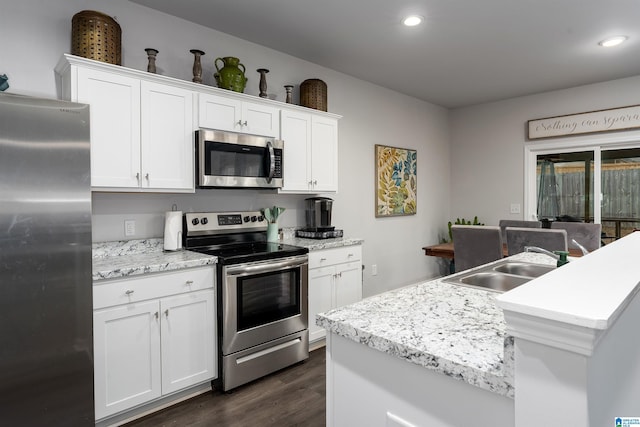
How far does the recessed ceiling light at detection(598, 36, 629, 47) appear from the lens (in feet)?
10.5

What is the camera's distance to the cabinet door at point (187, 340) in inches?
88.7

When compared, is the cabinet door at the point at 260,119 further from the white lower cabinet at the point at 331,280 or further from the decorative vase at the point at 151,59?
the white lower cabinet at the point at 331,280

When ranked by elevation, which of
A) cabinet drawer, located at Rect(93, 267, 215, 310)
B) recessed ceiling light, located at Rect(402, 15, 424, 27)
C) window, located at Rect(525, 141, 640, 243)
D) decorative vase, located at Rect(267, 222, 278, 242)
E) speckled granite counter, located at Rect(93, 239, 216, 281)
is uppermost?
recessed ceiling light, located at Rect(402, 15, 424, 27)

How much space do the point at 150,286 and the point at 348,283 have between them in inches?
69.8

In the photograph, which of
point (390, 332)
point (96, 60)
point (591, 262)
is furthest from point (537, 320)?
point (96, 60)

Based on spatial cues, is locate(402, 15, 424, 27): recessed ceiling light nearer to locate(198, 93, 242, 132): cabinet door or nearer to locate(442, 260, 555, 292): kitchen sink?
locate(198, 93, 242, 132): cabinet door

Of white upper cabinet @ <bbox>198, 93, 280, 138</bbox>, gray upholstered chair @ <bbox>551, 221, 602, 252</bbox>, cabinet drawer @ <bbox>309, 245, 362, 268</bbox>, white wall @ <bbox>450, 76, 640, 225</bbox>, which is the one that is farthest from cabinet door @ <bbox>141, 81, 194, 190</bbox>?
white wall @ <bbox>450, 76, 640, 225</bbox>

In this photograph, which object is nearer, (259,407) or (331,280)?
(259,407)

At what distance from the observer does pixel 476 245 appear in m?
3.20

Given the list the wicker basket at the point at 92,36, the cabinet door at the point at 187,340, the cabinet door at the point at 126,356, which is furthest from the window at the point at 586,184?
the wicker basket at the point at 92,36

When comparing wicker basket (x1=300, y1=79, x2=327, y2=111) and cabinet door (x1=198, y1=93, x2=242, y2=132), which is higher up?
wicker basket (x1=300, y1=79, x2=327, y2=111)

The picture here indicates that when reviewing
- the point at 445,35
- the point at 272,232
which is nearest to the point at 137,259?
the point at 272,232

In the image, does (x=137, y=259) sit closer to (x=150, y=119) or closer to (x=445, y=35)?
(x=150, y=119)

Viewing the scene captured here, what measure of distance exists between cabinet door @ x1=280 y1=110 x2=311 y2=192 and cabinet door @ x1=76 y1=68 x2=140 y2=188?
3.89 ft
